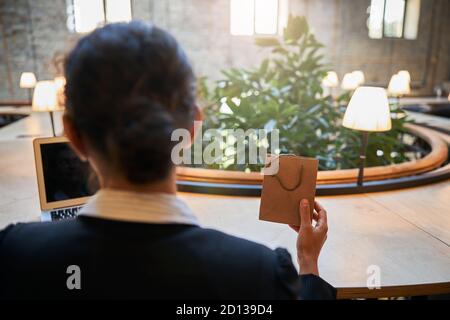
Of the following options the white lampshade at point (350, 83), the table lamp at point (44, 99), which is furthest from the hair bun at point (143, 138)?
the white lampshade at point (350, 83)

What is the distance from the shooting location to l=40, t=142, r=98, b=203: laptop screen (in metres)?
1.59

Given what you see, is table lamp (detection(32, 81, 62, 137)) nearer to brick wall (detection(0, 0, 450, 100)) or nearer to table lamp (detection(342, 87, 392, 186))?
table lamp (detection(342, 87, 392, 186))

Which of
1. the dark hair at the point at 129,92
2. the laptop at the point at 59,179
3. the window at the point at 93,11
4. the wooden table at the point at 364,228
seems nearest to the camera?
the dark hair at the point at 129,92

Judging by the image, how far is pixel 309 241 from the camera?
3.37 feet

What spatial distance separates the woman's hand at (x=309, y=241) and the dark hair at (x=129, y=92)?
1.69ft

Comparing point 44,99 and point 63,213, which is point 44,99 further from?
point 63,213

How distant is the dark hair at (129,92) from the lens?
23.8 inches

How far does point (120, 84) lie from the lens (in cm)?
60

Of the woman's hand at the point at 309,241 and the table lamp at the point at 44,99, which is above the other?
the table lamp at the point at 44,99

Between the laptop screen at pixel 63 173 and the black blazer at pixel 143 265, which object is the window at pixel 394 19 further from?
the black blazer at pixel 143 265

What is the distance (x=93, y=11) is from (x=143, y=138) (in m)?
10.6

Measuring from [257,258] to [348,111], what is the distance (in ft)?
5.72

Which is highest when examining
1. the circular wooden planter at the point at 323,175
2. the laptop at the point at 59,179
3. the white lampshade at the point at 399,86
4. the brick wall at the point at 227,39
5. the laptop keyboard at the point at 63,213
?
the brick wall at the point at 227,39

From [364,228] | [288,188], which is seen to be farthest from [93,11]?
[288,188]
